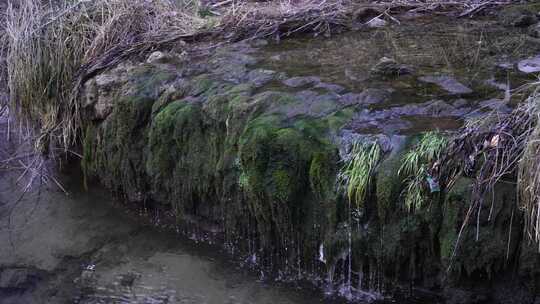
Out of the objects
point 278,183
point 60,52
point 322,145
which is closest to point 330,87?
point 322,145

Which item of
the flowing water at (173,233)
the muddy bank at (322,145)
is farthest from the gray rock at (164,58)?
the flowing water at (173,233)

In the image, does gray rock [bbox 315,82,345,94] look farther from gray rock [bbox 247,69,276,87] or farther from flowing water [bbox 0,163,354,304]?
flowing water [bbox 0,163,354,304]

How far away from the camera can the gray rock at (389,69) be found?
15.4 feet

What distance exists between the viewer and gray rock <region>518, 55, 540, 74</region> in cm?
457

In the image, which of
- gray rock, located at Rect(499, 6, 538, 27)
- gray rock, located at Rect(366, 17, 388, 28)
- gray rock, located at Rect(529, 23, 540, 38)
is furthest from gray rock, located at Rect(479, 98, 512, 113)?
gray rock, located at Rect(366, 17, 388, 28)

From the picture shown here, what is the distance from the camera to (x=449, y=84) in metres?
4.45

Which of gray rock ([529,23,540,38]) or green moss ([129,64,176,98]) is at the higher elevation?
gray rock ([529,23,540,38])

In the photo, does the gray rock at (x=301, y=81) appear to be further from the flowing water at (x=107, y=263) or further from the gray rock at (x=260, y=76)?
the flowing water at (x=107, y=263)

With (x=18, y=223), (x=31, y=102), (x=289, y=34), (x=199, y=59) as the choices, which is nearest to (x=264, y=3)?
(x=289, y=34)

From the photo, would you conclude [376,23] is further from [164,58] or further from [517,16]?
[164,58]

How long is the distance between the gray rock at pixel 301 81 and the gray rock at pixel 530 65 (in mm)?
1394

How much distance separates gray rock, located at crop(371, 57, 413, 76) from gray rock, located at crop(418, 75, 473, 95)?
0.52 ft

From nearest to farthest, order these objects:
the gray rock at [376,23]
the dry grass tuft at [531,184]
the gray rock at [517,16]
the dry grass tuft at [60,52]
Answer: the dry grass tuft at [531,184] < the gray rock at [517,16] < the dry grass tuft at [60,52] < the gray rock at [376,23]

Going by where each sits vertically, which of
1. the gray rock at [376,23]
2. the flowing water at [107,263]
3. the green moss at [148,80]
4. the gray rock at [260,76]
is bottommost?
the flowing water at [107,263]
